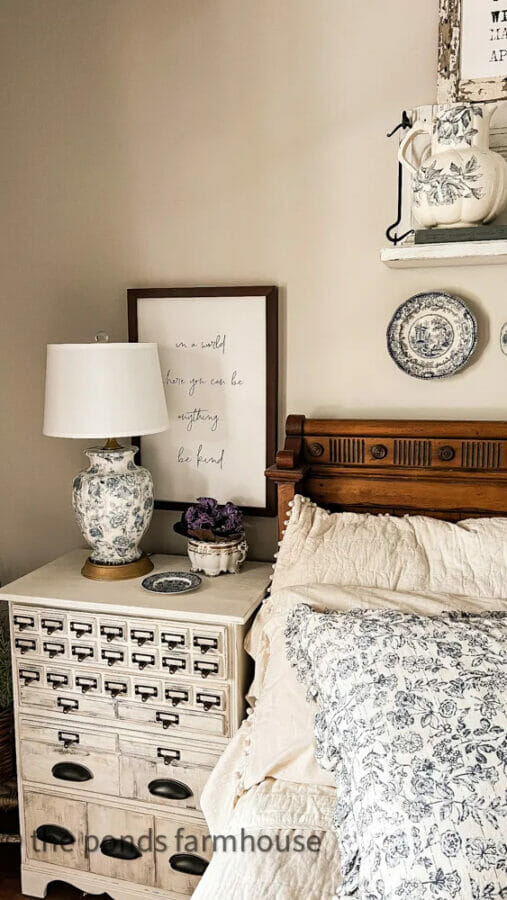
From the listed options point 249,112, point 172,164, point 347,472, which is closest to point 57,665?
point 347,472

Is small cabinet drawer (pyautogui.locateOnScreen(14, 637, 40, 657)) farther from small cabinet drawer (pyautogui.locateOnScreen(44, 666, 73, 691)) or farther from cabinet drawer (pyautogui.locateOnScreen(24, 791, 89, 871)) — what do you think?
cabinet drawer (pyautogui.locateOnScreen(24, 791, 89, 871))

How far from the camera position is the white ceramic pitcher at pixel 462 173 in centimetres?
163

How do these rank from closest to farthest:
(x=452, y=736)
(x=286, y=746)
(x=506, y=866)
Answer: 1. (x=506, y=866)
2. (x=452, y=736)
3. (x=286, y=746)

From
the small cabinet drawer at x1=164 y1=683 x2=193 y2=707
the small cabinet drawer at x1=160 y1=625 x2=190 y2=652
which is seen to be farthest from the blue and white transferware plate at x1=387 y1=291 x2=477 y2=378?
the small cabinet drawer at x1=164 y1=683 x2=193 y2=707

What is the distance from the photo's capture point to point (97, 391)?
77.9 inches

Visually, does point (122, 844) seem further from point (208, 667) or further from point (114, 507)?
point (114, 507)

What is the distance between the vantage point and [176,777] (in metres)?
1.96

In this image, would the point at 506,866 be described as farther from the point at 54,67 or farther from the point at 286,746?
the point at 54,67

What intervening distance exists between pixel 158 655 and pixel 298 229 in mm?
1189

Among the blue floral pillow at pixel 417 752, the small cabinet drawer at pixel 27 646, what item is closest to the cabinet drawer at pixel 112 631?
the small cabinet drawer at pixel 27 646

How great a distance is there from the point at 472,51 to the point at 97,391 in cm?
123

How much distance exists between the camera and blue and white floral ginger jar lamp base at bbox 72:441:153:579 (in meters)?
2.09

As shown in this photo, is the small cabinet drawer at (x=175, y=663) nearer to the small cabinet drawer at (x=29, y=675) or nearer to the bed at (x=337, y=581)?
the bed at (x=337, y=581)

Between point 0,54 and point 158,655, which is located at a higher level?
point 0,54
